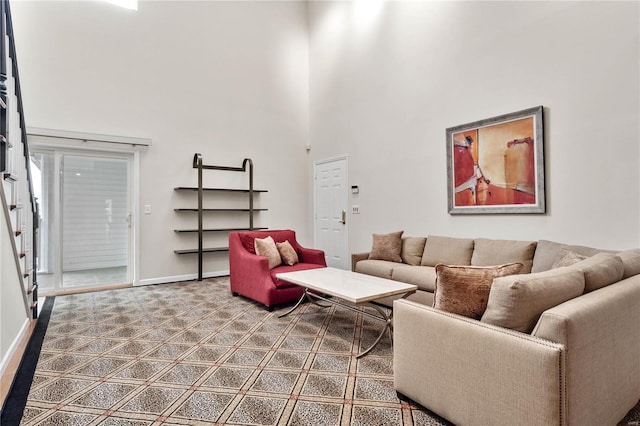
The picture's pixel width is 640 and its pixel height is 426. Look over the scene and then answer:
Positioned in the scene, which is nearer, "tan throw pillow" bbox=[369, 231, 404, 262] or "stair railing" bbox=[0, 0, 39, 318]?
"stair railing" bbox=[0, 0, 39, 318]

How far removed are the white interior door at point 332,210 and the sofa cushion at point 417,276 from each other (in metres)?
2.11

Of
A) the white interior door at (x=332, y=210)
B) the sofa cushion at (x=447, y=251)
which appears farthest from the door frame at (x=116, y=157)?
the sofa cushion at (x=447, y=251)

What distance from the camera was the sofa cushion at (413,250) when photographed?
436 cm

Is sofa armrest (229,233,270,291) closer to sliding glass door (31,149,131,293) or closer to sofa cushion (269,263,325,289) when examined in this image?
sofa cushion (269,263,325,289)

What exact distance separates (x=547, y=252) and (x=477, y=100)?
78.0 inches

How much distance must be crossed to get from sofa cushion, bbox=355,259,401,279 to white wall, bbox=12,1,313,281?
8.52ft

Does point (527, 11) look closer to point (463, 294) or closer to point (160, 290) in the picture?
point (463, 294)

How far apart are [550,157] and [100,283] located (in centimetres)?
592

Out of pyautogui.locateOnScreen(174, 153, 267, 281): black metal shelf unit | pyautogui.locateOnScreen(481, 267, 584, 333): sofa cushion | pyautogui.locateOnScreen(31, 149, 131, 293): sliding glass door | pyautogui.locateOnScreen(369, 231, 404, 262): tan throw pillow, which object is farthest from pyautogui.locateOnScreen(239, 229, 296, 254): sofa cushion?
pyautogui.locateOnScreen(481, 267, 584, 333): sofa cushion

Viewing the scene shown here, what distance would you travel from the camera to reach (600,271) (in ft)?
6.11

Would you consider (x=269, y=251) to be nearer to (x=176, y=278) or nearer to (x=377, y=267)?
(x=377, y=267)

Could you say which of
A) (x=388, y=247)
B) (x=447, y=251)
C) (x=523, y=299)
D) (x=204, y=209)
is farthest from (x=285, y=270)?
(x=523, y=299)

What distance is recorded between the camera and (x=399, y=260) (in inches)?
175

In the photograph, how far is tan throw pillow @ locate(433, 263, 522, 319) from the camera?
1729mm
